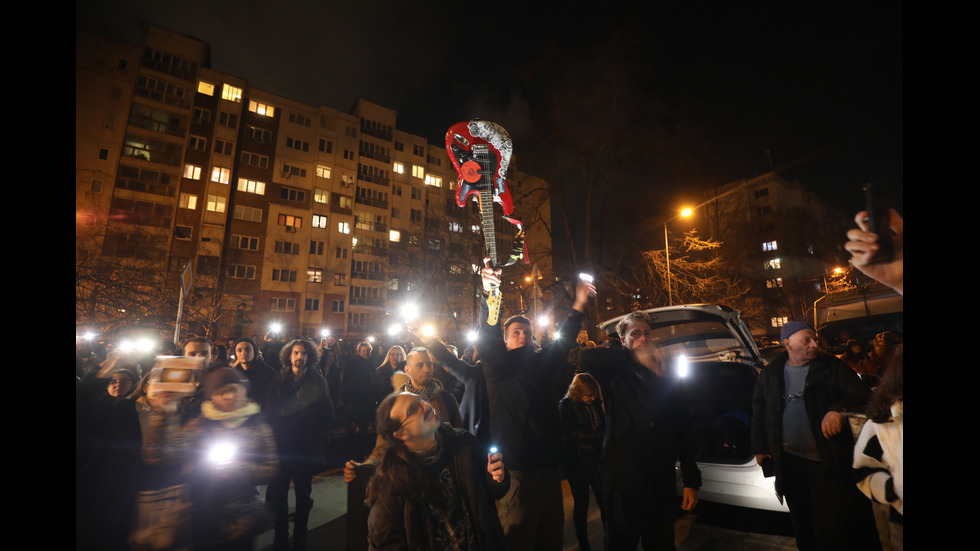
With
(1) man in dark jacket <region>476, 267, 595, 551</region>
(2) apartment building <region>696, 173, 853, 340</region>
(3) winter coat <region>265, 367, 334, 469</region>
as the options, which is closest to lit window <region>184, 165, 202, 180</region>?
(2) apartment building <region>696, 173, 853, 340</region>

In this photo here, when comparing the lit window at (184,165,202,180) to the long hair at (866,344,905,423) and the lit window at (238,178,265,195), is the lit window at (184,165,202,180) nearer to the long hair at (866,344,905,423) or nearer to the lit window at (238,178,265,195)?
the lit window at (238,178,265,195)

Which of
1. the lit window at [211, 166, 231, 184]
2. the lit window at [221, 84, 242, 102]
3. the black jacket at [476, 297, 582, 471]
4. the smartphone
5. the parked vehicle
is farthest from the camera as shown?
the lit window at [221, 84, 242, 102]

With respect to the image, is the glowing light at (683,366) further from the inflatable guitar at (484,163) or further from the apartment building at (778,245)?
the apartment building at (778,245)

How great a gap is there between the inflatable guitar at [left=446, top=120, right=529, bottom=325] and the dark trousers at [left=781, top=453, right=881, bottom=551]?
3.03 meters

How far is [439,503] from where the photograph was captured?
8.08 feet

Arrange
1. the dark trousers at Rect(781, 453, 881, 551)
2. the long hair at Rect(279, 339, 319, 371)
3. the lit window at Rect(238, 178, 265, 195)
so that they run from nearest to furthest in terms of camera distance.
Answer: the dark trousers at Rect(781, 453, 881, 551), the long hair at Rect(279, 339, 319, 371), the lit window at Rect(238, 178, 265, 195)

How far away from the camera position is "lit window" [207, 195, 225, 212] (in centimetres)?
4103

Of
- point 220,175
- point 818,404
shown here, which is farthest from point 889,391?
point 220,175

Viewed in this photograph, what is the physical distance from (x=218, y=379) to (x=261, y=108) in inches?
2044

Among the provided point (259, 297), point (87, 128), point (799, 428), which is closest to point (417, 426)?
point (799, 428)

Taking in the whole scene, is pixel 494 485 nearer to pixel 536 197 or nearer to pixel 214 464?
pixel 214 464

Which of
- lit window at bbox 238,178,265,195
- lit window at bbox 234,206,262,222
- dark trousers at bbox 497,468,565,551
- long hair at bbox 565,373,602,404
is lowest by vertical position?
dark trousers at bbox 497,468,565,551

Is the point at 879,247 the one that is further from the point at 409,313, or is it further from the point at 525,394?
the point at 409,313
